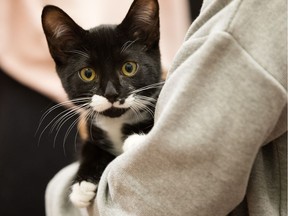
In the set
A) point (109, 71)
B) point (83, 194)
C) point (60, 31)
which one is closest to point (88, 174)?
point (83, 194)

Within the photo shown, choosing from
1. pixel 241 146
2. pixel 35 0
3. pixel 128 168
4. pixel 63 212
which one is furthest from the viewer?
pixel 35 0

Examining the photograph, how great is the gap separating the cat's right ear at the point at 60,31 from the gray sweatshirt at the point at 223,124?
0.44m

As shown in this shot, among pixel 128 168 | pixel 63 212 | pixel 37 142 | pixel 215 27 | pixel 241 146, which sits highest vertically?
pixel 215 27

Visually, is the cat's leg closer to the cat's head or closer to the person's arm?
the cat's head

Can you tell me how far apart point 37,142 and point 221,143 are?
1.60 metres

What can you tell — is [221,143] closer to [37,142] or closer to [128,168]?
[128,168]

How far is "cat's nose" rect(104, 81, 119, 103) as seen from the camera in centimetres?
97

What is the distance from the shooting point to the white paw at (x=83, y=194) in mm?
973

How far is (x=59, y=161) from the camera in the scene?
6.91ft

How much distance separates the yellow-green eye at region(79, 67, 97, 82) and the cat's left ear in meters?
0.16

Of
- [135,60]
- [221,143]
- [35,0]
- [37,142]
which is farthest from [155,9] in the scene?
[37,142]

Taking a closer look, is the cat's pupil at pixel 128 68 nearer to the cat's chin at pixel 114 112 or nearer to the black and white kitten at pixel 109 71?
the black and white kitten at pixel 109 71

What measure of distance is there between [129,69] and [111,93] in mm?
116

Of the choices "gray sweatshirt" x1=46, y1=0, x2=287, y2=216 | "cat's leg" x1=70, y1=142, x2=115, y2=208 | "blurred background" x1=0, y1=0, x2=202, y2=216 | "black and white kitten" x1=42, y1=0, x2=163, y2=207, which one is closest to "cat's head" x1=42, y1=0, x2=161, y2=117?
"black and white kitten" x1=42, y1=0, x2=163, y2=207
